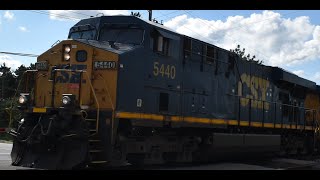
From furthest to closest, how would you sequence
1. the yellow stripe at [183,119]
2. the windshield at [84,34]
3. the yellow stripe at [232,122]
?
the yellow stripe at [232,122] → the windshield at [84,34] → the yellow stripe at [183,119]

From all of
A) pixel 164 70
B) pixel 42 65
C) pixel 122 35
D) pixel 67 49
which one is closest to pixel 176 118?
pixel 164 70

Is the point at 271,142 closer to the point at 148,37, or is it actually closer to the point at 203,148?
the point at 203,148

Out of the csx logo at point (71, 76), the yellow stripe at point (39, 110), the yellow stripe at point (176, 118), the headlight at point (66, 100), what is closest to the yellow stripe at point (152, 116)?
the yellow stripe at point (176, 118)

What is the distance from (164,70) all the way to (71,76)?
2.87 metres

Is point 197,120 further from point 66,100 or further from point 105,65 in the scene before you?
point 66,100

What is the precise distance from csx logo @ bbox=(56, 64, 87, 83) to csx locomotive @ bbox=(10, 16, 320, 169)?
3 centimetres

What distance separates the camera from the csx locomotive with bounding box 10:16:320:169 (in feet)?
34.0

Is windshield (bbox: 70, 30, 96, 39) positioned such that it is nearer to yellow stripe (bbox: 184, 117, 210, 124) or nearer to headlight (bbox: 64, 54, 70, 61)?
headlight (bbox: 64, 54, 70, 61)

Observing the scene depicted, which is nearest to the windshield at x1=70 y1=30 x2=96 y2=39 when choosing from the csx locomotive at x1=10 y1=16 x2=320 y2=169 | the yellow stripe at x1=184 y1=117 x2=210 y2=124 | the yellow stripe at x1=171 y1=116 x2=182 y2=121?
the csx locomotive at x1=10 y1=16 x2=320 y2=169

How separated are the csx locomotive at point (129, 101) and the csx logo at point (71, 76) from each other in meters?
0.03

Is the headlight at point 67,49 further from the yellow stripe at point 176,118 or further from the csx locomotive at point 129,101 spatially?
the yellow stripe at point 176,118

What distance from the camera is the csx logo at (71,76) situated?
11188 millimetres

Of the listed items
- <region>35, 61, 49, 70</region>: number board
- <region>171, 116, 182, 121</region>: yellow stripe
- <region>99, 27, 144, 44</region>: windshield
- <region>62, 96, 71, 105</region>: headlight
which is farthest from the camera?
<region>171, 116, 182, 121</region>: yellow stripe
